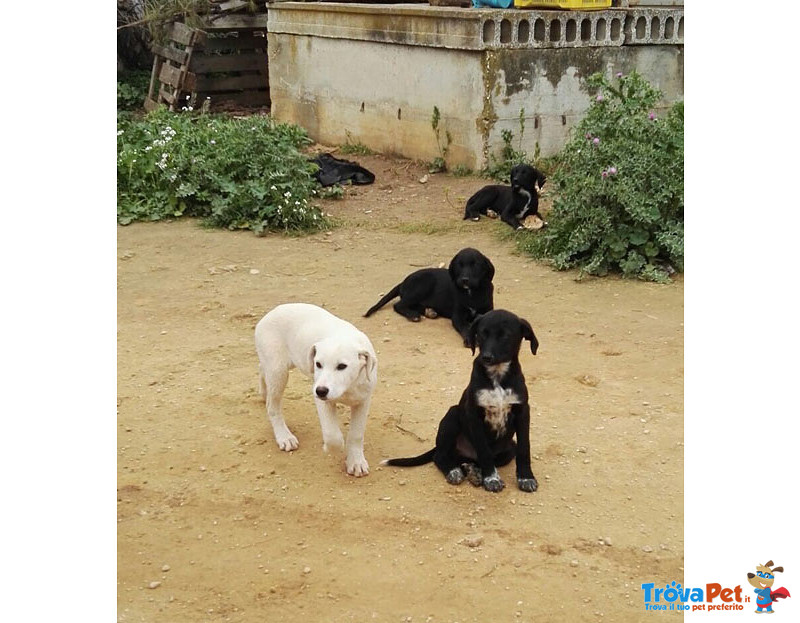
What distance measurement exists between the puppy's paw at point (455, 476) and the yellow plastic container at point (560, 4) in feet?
24.6

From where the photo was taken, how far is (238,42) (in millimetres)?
15492

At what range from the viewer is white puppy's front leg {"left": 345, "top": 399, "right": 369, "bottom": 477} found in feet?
15.3

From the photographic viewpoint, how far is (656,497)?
14.6ft

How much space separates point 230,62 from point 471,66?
A: 19.5 feet

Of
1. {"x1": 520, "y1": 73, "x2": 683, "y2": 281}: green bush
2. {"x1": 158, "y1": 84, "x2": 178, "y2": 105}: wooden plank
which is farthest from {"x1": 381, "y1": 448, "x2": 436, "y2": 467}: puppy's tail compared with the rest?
{"x1": 158, "y1": 84, "x2": 178, "y2": 105}: wooden plank

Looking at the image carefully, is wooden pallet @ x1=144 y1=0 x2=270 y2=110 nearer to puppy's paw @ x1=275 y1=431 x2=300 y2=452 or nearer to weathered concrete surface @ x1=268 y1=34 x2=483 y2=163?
weathered concrete surface @ x1=268 y1=34 x2=483 y2=163

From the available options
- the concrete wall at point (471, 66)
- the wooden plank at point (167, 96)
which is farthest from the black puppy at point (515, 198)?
the wooden plank at point (167, 96)

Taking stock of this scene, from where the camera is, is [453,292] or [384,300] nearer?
[453,292]

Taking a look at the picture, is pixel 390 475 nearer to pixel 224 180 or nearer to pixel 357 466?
pixel 357 466

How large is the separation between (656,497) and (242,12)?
1261cm

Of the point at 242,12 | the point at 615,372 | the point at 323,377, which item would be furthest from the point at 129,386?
the point at 242,12

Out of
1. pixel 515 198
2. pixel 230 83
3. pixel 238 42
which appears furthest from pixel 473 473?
pixel 238 42
